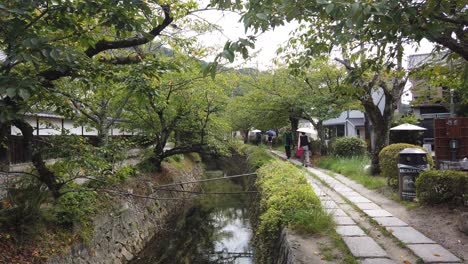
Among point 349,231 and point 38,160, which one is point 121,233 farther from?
point 349,231

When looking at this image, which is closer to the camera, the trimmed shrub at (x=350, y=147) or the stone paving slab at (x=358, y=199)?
the stone paving slab at (x=358, y=199)

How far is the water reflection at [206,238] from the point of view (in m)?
9.57

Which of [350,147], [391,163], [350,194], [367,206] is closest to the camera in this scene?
[367,206]

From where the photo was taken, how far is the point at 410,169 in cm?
851

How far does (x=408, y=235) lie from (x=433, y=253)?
91cm

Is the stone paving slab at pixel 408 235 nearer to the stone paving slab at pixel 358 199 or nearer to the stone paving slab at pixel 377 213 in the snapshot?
the stone paving slab at pixel 377 213

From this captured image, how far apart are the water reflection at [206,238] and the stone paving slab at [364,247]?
4116 mm

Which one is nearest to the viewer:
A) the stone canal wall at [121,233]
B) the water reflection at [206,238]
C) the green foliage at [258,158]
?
the stone canal wall at [121,233]

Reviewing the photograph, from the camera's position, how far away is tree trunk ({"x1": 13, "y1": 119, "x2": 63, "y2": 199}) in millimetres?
5871

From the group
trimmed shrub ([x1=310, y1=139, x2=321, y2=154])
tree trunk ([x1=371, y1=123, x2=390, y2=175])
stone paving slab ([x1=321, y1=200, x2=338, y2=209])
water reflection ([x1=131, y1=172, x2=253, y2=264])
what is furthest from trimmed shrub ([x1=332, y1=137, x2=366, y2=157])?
stone paving slab ([x1=321, y1=200, x2=338, y2=209])

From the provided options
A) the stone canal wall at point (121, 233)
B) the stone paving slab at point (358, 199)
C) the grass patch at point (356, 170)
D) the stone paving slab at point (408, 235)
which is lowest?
the stone canal wall at point (121, 233)

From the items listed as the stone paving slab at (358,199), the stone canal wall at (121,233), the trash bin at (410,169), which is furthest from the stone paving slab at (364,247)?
the stone canal wall at (121,233)

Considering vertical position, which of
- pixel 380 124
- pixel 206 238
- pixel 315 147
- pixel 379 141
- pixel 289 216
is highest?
pixel 380 124

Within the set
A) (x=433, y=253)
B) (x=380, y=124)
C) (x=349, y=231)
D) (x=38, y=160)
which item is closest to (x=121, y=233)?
(x=38, y=160)
